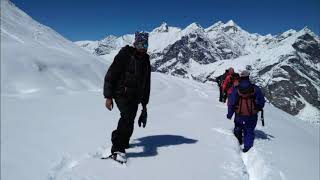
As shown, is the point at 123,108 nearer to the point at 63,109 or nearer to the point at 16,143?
the point at 16,143

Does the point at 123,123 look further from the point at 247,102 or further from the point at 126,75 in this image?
the point at 247,102

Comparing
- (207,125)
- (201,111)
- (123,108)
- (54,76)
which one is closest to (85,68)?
(54,76)

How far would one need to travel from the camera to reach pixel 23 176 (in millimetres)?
6316

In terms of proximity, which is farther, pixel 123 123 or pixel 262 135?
pixel 262 135

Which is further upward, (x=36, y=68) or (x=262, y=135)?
(x=36, y=68)

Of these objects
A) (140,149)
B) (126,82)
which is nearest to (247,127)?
(140,149)

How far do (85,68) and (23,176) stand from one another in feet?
57.2

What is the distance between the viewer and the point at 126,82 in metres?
7.64

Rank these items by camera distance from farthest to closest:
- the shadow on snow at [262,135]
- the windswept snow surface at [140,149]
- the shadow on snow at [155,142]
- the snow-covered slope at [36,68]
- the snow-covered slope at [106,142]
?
the snow-covered slope at [36,68] → the shadow on snow at [262,135] → the shadow on snow at [155,142] → the snow-covered slope at [106,142] → the windswept snow surface at [140,149]

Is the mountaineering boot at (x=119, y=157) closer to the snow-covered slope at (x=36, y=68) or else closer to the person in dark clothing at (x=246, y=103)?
the person in dark clothing at (x=246, y=103)

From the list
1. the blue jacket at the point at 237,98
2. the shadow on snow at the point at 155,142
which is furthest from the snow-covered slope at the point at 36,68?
the blue jacket at the point at 237,98

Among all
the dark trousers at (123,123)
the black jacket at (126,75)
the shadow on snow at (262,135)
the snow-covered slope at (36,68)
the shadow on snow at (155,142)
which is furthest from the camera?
the snow-covered slope at (36,68)

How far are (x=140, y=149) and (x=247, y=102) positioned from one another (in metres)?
3.27

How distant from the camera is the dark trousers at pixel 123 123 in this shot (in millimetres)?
7641
